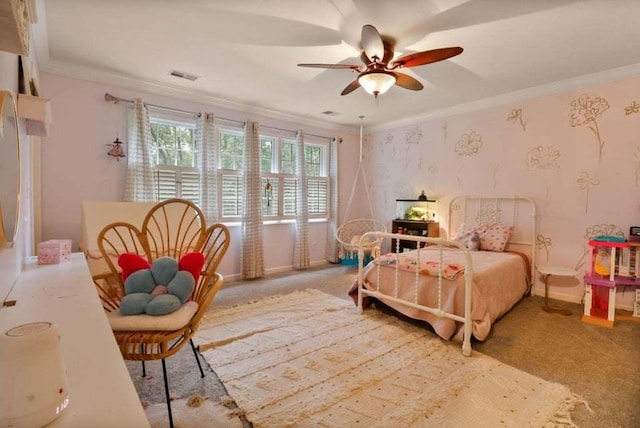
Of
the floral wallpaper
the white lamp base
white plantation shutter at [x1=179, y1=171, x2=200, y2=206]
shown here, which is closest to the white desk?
the white lamp base

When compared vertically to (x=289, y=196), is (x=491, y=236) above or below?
below

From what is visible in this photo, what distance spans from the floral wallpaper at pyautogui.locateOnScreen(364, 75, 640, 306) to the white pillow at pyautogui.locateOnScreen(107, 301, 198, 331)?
3877mm

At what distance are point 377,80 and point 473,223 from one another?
2.66 metres

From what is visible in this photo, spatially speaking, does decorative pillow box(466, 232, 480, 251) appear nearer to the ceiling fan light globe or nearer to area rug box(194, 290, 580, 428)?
area rug box(194, 290, 580, 428)

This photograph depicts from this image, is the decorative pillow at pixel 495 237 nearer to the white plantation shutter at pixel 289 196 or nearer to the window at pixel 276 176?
the window at pixel 276 176

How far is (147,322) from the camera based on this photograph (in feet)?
4.61

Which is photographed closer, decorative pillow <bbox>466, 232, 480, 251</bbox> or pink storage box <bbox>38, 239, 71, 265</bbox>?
pink storage box <bbox>38, 239, 71, 265</bbox>

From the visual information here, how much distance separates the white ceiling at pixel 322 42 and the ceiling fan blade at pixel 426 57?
27 centimetres

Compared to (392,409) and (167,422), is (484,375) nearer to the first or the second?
(392,409)

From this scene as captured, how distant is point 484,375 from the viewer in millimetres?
1910

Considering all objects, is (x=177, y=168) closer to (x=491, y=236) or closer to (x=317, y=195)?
(x=317, y=195)

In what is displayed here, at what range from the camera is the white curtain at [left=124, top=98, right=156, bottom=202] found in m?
3.33

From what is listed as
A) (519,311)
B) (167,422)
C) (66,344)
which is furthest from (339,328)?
(66,344)

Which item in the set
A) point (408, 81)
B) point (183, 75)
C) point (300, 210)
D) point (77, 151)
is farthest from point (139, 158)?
point (408, 81)
